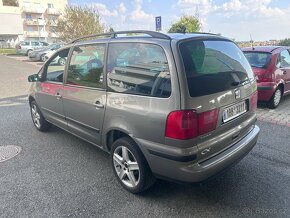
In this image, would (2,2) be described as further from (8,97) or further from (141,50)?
(141,50)

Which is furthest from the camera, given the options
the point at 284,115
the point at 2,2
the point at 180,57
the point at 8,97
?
the point at 2,2

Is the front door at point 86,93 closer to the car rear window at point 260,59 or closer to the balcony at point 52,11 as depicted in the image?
the car rear window at point 260,59

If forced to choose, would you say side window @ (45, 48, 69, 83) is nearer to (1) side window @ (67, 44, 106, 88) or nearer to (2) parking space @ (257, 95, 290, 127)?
(1) side window @ (67, 44, 106, 88)

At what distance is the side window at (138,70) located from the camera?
244 cm

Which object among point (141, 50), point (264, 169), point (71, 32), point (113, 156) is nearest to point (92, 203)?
point (113, 156)

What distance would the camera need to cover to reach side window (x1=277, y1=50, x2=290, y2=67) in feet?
20.0

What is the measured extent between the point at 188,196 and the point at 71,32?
2514cm

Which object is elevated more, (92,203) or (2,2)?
(2,2)

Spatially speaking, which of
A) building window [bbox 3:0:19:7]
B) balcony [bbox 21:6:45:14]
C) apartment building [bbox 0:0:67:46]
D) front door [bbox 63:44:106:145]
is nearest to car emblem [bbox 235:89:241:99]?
front door [bbox 63:44:106:145]

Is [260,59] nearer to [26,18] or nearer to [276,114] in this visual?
[276,114]

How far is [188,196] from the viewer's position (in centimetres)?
284

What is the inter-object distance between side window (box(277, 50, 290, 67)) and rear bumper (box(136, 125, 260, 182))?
4.27 metres

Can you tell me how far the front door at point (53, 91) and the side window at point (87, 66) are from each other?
0.28 m

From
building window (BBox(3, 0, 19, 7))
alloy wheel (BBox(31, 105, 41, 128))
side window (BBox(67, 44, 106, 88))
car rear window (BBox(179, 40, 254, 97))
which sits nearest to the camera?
car rear window (BBox(179, 40, 254, 97))
